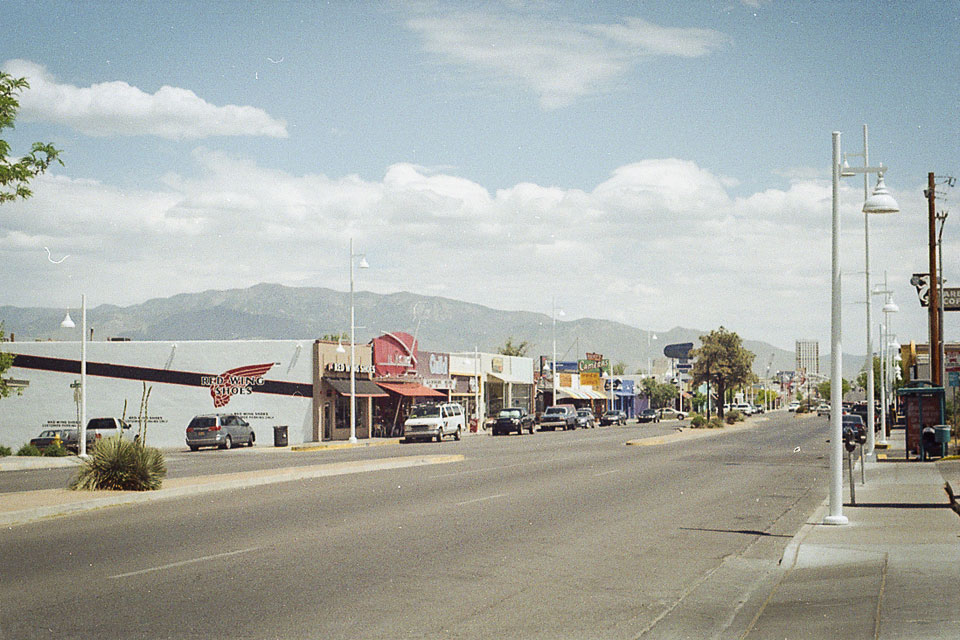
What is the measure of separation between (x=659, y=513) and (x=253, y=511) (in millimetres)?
6774

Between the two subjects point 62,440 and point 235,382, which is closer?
point 62,440

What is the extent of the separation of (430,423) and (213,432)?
36.0 ft

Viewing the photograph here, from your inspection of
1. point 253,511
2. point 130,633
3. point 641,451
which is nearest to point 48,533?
point 253,511

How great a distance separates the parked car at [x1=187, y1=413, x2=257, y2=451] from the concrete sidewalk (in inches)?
1459

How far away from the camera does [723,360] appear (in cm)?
8300

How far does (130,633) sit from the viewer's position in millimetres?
8180

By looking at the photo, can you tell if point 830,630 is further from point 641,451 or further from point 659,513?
point 641,451

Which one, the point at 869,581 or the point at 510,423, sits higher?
the point at 869,581

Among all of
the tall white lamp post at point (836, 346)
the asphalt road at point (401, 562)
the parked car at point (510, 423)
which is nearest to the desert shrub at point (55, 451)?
the asphalt road at point (401, 562)

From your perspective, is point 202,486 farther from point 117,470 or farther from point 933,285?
point 933,285

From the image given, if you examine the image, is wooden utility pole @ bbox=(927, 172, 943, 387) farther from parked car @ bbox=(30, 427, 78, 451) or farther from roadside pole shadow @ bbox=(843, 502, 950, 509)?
parked car @ bbox=(30, 427, 78, 451)

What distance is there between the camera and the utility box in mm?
31641

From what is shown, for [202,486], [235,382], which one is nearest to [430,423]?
[235,382]

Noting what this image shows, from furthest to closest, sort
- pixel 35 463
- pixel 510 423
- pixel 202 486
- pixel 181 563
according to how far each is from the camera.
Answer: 1. pixel 510 423
2. pixel 35 463
3. pixel 202 486
4. pixel 181 563
